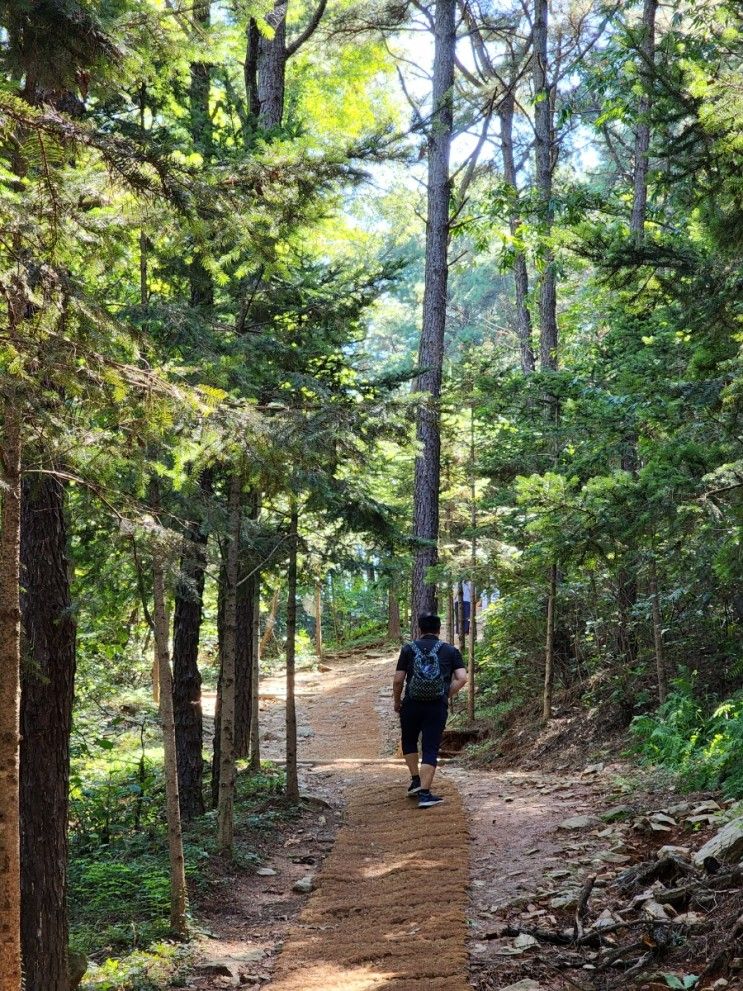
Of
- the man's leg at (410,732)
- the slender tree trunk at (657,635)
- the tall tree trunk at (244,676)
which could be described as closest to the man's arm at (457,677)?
the man's leg at (410,732)

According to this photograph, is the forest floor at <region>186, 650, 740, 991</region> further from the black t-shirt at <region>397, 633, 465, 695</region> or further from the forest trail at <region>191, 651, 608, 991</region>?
the black t-shirt at <region>397, 633, 465, 695</region>

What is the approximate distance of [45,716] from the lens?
5984mm

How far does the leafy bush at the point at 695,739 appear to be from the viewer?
7430 mm

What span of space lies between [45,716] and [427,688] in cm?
412

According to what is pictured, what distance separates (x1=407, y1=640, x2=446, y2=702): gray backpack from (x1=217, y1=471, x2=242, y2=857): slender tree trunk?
73.6 inches

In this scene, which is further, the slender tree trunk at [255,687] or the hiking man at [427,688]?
the slender tree trunk at [255,687]

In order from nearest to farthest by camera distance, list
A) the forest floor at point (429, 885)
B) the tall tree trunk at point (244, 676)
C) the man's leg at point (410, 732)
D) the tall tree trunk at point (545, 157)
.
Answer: the forest floor at point (429, 885), the man's leg at point (410, 732), the tall tree trunk at point (244, 676), the tall tree trunk at point (545, 157)

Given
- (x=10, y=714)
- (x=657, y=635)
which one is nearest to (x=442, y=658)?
(x=657, y=635)

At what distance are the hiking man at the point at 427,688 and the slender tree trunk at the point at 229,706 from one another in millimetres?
1740

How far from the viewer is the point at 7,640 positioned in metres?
4.34

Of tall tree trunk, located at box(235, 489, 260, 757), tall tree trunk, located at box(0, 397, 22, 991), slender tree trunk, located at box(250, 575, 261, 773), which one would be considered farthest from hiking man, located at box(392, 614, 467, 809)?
tall tree trunk, located at box(0, 397, 22, 991)

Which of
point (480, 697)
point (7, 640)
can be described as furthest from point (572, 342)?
point (7, 640)

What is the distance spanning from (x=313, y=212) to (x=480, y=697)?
13.6 m

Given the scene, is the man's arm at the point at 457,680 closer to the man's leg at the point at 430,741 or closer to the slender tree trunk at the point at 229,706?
the man's leg at the point at 430,741
